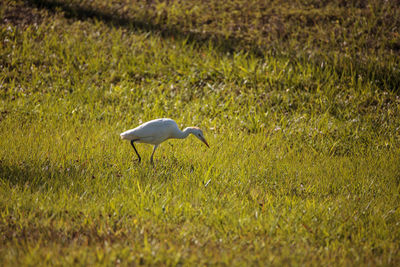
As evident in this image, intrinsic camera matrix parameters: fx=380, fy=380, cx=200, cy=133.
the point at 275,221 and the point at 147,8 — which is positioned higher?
the point at 147,8

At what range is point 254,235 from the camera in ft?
13.1

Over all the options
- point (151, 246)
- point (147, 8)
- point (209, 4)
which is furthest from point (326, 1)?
point (151, 246)

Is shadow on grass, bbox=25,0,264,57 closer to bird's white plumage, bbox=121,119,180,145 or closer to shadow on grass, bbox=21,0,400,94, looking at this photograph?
shadow on grass, bbox=21,0,400,94

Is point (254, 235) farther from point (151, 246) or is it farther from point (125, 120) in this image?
point (125, 120)

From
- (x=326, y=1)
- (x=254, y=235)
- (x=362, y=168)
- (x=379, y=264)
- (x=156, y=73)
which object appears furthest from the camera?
(x=326, y=1)

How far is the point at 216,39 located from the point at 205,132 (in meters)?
3.92

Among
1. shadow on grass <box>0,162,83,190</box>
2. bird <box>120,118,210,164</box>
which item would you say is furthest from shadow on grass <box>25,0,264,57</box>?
shadow on grass <box>0,162,83,190</box>

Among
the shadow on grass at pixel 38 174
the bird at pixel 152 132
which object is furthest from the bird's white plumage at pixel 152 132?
the shadow on grass at pixel 38 174

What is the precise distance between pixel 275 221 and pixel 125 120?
13.4 ft

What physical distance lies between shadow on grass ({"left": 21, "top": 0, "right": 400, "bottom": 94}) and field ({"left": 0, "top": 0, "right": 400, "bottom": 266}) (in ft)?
0.17

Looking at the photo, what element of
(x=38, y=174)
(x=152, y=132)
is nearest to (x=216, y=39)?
(x=152, y=132)

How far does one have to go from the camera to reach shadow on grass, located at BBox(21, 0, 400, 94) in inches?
334

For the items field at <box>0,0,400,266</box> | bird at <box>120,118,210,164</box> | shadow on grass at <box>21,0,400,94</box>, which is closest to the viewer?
field at <box>0,0,400,266</box>

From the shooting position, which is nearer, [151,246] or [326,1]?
[151,246]
